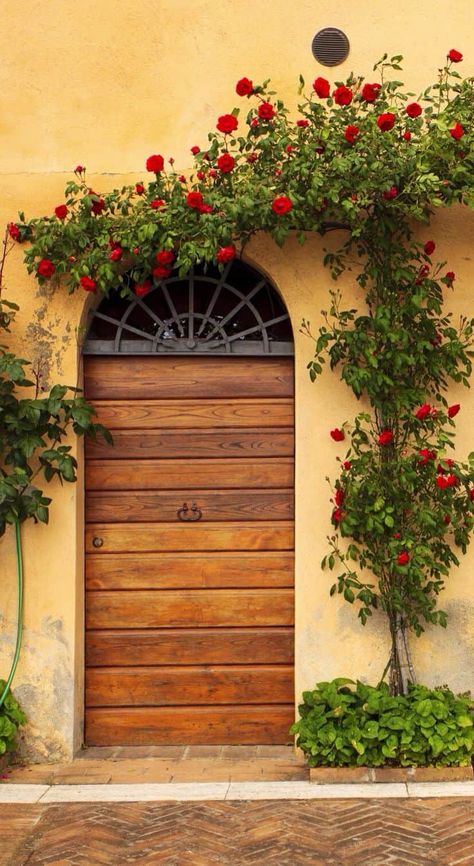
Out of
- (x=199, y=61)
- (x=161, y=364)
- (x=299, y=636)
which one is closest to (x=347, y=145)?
(x=199, y=61)

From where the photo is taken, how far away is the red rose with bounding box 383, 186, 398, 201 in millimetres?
5926

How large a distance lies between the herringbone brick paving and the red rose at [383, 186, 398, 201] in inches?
123

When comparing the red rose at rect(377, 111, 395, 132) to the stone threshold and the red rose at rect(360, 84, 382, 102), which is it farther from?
the stone threshold

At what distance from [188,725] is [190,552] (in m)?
1.00

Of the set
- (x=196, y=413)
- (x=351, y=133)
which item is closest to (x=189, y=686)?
(x=196, y=413)

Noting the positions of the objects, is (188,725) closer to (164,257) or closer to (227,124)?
(164,257)

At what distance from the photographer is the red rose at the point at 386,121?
5.75 meters

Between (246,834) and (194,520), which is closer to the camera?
(246,834)

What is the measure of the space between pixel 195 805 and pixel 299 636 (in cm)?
118

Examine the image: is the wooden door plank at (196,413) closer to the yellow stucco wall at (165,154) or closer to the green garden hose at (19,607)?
the yellow stucco wall at (165,154)

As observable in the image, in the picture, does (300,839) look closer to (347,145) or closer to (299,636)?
(299,636)

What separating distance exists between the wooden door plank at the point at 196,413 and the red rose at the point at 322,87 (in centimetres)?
172

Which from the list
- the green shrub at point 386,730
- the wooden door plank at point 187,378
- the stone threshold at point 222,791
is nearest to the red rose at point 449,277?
the wooden door plank at point 187,378

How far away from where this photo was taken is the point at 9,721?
6.14m
